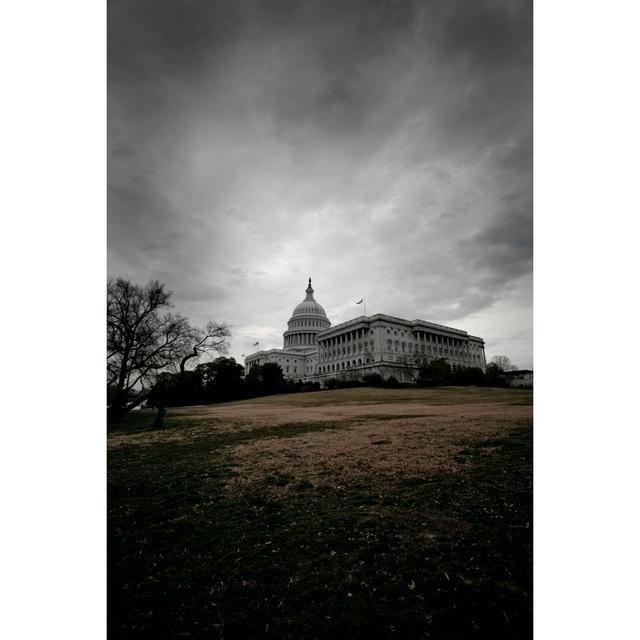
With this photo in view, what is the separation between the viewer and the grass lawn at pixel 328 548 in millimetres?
2676

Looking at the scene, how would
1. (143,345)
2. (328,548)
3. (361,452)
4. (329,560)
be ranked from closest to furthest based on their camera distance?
1. (329,560)
2. (328,548)
3. (361,452)
4. (143,345)

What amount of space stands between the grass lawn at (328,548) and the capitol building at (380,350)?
51.8 meters

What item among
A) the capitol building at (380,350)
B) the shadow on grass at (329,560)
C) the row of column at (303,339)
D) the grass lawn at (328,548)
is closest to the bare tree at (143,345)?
the grass lawn at (328,548)

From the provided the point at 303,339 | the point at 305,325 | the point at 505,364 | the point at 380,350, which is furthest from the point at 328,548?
the point at 305,325

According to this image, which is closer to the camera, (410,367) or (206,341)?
(206,341)

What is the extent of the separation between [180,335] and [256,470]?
10.7 meters

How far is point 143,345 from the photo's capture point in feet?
52.5

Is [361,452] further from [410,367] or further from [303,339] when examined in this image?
[303,339]

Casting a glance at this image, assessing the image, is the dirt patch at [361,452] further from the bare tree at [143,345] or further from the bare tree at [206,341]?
the bare tree at [143,345]

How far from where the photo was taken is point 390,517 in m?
4.46

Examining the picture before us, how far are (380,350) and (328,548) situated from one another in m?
65.4
